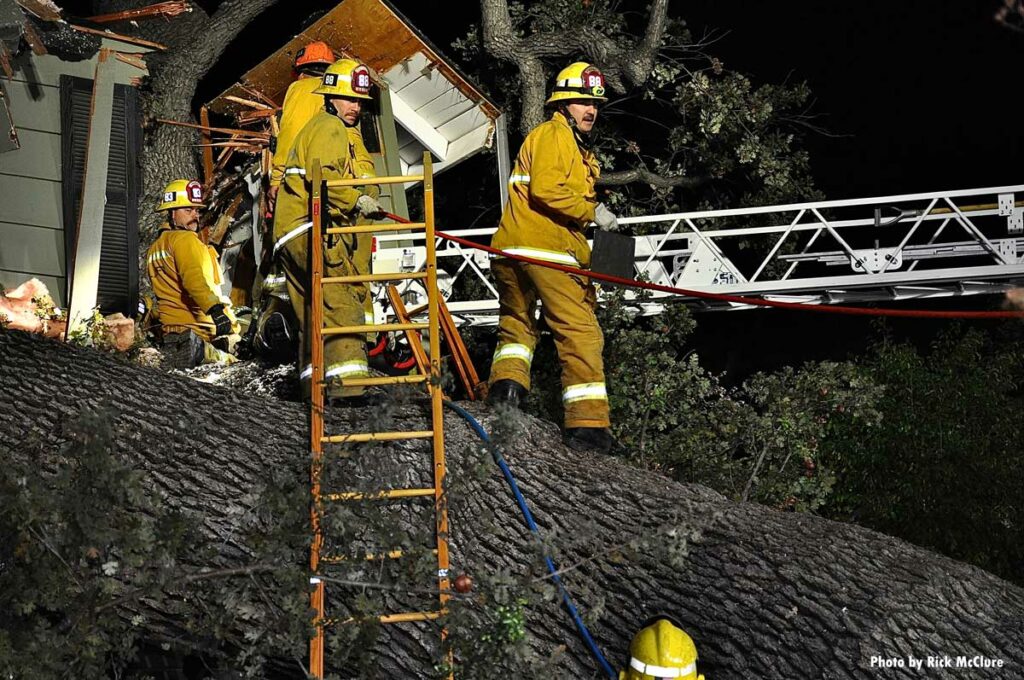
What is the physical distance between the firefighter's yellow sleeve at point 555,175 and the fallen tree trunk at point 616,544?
1.16m

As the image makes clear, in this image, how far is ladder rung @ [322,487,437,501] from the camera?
4322 mm

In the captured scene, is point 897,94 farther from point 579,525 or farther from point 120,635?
point 120,635

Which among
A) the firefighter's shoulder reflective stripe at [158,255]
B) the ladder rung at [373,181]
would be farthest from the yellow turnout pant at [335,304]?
the firefighter's shoulder reflective stripe at [158,255]

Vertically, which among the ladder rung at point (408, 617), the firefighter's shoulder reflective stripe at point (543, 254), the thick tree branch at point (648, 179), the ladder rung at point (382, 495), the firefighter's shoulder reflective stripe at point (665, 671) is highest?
the thick tree branch at point (648, 179)

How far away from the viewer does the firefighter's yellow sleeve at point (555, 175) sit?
575 cm

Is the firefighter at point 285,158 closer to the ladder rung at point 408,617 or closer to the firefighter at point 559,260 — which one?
the firefighter at point 559,260

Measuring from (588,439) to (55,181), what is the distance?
4398mm

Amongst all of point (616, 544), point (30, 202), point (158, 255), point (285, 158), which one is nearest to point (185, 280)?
point (158, 255)

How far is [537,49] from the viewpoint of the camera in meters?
9.95

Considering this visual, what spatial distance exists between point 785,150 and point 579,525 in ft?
20.0

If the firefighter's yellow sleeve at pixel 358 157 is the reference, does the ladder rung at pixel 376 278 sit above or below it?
below

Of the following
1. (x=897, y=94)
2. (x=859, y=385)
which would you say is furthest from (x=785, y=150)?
(x=859, y=385)

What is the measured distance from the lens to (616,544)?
457 centimetres

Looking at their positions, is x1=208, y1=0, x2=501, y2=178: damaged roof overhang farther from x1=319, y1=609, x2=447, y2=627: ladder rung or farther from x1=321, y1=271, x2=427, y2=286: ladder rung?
x1=319, y1=609, x2=447, y2=627: ladder rung
